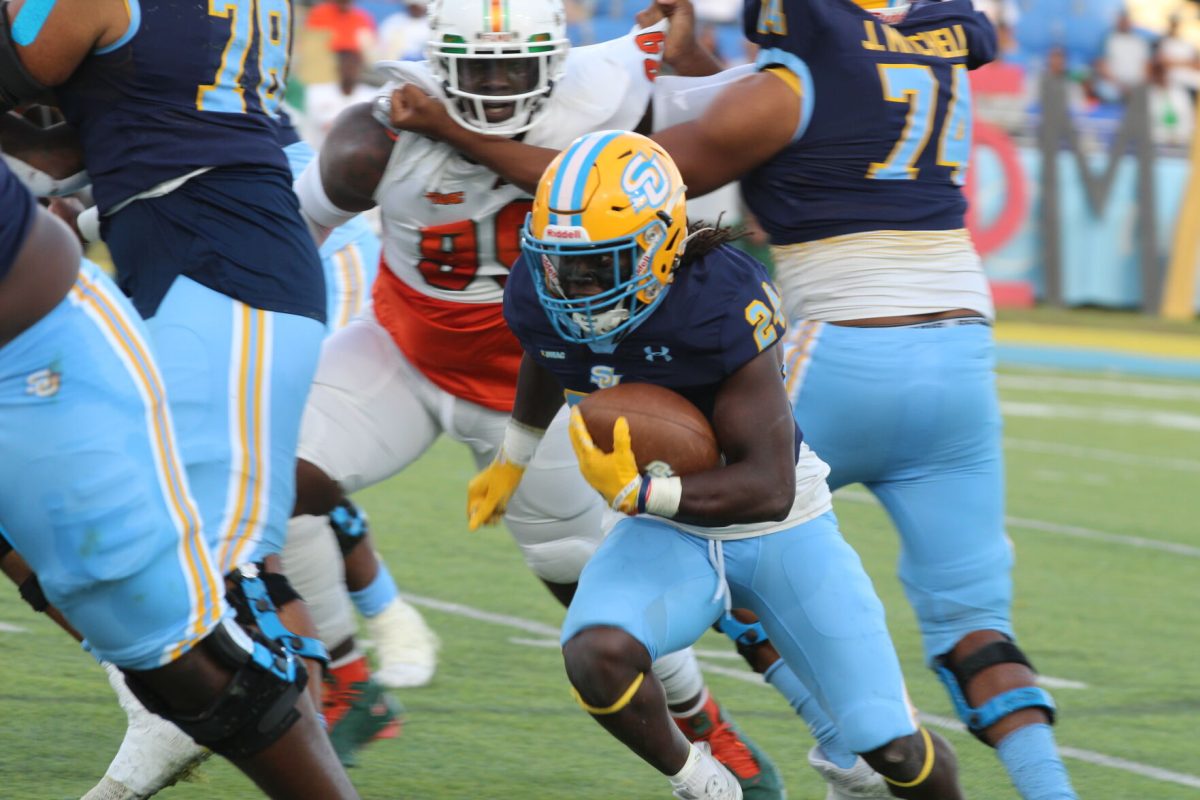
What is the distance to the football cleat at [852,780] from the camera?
3920 millimetres

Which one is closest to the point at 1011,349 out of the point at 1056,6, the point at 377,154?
the point at 1056,6

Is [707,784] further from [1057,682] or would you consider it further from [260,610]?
[1057,682]

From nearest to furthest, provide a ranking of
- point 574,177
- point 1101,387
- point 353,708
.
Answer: point 574,177 < point 353,708 < point 1101,387

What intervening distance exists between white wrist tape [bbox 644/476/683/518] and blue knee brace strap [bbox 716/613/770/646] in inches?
33.8

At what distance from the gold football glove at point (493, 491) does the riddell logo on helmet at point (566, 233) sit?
0.68 metres

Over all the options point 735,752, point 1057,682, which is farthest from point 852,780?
point 1057,682

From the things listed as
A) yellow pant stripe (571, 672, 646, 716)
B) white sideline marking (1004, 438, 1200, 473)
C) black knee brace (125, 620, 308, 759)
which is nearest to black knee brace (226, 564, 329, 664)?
black knee brace (125, 620, 308, 759)

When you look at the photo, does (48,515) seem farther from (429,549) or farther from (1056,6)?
(1056,6)

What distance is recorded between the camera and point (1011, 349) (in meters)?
14.1

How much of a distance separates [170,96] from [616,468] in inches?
43.2

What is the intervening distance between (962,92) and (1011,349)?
10474mm

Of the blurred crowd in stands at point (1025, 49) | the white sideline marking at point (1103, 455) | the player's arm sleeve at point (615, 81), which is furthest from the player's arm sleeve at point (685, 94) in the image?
the blurred crowd in stands at point (1025, 49)

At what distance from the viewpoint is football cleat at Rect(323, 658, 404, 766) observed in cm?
432

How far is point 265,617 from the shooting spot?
3.15 m
